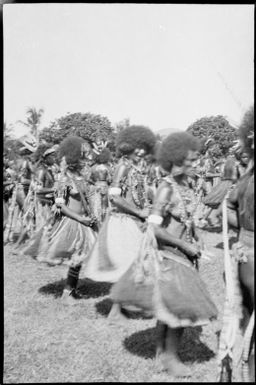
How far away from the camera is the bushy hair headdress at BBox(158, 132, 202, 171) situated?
4020mm

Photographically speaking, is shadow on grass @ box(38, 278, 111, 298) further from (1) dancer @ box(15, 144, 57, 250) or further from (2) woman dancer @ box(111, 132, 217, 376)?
(1) dancer @ box(15, 144, 57, 250)

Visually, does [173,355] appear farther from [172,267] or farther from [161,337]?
[172,267]

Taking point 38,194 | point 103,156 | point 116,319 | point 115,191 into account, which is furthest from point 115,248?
point 103,156

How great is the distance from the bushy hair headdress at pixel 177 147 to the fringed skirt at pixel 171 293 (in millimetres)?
822

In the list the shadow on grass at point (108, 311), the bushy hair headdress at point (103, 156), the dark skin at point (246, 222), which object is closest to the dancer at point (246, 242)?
the dark skin at point (246, 222)

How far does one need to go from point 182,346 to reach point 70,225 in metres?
2.31

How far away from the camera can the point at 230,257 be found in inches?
148

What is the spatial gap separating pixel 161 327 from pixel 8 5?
10.6 feet

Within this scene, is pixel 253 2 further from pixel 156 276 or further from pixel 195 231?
pixel 156 276

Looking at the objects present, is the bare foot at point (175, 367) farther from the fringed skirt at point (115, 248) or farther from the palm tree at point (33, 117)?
the palm tree at point (33, 117)

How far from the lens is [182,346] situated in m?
4.62

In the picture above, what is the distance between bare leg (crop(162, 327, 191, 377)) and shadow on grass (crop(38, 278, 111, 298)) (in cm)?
254

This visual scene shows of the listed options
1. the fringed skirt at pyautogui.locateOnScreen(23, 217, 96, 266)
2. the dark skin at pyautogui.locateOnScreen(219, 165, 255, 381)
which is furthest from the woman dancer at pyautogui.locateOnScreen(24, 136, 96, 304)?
the dark skin at pyautogui.locateOnScreen(219, 165, 255, 381)

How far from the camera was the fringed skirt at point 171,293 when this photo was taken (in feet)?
12.2
